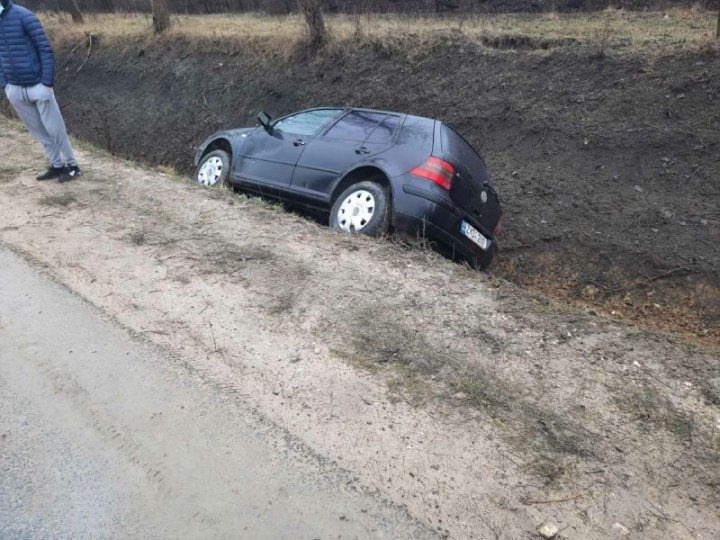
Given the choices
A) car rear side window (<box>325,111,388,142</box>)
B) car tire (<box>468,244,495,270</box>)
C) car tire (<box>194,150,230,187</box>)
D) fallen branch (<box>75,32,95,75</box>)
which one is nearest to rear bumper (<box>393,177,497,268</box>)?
car tire (<box>468,244,495,270</box>)

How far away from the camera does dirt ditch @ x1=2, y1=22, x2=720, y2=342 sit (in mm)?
7707

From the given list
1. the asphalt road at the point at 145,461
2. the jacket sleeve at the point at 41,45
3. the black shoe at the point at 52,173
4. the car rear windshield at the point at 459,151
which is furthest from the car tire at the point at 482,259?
the jacket sleeve at the point at 41,45

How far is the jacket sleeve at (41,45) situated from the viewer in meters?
6.53

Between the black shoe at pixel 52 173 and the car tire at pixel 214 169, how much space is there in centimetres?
165

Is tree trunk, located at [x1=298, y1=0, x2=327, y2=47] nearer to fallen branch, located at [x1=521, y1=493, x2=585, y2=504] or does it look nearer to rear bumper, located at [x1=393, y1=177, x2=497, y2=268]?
rear bumper, located at [x1=393, y1=177, x2=497, y2=268]

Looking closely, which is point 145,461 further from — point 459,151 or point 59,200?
point 459,151

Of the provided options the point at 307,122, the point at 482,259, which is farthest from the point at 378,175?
the point at 307,122

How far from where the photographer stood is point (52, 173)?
22.8 ft

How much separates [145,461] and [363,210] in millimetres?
3822

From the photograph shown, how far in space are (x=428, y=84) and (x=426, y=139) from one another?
564 cm

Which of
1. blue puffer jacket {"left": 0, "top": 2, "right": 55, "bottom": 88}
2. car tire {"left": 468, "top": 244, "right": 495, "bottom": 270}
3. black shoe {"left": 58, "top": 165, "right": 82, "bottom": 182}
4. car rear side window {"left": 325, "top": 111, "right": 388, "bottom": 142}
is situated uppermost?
blue puffer jacket {"left": 0, "top": 2, "right": 55, "bottom": 88}

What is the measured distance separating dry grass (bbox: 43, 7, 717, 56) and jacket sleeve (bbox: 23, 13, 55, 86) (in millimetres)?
7674

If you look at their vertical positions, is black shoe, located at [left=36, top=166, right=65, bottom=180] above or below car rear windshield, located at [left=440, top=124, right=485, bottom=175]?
below

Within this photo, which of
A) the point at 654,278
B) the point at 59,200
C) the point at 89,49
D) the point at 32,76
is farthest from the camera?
the point at 89,49
